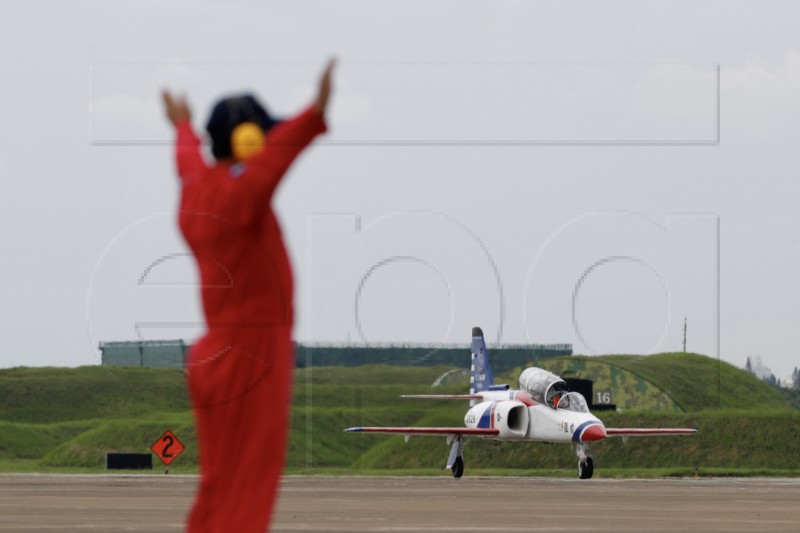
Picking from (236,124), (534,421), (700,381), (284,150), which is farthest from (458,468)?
(284,150)

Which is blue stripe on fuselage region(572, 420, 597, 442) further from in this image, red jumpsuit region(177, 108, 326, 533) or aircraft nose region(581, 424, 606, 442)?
red jumpsuit region(177, 108, 326, 533)

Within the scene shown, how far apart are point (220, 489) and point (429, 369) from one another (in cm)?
6989

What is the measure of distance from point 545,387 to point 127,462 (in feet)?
83.9

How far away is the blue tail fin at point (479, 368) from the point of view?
199 feet

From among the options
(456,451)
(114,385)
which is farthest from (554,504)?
(114,385)

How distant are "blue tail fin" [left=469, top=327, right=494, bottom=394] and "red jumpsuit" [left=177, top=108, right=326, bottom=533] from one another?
175 ft

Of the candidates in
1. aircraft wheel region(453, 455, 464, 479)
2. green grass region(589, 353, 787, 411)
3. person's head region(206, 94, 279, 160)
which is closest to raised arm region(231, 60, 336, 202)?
person's head region(206, 94, 279, 160)

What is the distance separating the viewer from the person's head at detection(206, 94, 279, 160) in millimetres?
6328

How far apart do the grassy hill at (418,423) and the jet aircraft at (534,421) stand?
3.68 m

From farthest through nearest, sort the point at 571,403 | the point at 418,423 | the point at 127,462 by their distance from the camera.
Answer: the point at 127,462 → the point at 418,423 → the point at 571,403

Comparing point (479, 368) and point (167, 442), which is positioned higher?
point (479, 368)

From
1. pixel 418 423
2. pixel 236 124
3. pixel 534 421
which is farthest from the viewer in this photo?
pixel 418 423

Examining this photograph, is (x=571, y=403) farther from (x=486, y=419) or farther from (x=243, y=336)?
(x=243, y=336)

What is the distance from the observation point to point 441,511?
24062 millimetres
